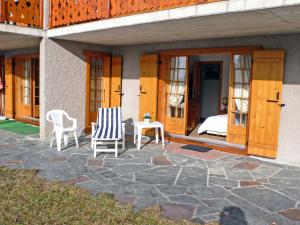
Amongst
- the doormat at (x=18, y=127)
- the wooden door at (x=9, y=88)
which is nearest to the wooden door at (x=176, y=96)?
the doormat at (x=18, y=127)

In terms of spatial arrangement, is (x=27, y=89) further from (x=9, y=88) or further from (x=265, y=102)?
(x=265, y=102)

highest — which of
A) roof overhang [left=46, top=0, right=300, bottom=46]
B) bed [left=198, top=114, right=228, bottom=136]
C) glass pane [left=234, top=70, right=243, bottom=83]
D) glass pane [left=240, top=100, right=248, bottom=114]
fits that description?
roof overhang [left=46, top=0, right=300, bottom=46]

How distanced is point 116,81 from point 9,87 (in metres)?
4.68

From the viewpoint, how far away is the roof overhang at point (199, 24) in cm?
445

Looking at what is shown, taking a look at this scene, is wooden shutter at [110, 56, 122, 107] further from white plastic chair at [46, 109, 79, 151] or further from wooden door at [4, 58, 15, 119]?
wooden door at [4, 58, 15, 119]

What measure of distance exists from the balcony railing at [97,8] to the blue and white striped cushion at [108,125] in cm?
215

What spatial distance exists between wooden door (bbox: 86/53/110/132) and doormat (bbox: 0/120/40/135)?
1.70m

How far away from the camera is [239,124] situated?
7309 millimetres

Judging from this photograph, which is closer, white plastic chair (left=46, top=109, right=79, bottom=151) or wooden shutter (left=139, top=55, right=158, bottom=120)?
white plastic chair (left=46, top=109, right=79, bottom=151)

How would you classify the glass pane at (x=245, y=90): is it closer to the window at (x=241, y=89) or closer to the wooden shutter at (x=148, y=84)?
the window at (x=241, y=89)

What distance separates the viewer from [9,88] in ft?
37.3

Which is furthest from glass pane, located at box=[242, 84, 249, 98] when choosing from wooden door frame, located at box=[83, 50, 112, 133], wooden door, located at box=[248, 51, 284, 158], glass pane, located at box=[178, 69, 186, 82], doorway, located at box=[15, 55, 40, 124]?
doorway, located at box=[15, 55, 40, 124]

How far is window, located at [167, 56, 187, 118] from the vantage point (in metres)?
8.37

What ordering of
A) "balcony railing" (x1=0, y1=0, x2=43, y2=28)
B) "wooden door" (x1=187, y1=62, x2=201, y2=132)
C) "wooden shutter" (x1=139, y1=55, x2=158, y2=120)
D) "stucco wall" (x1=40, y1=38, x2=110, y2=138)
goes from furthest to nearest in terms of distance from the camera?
"wooden door" (x1=187, y1=62, x2=201, y2=132), "wooden shutter" (x1=139, y1=55, x2=158, y2=120), "stucco wall" (x1=40, y1=38, x2=110, y2=138), "balcony railing" (x1=0, y1=0, x2=43, y2=28)
